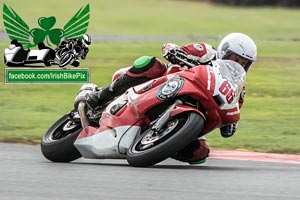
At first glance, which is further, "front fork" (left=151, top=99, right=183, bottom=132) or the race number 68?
the race number 68

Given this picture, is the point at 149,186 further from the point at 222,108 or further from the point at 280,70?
the point at 280,70

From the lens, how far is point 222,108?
25.5 feet

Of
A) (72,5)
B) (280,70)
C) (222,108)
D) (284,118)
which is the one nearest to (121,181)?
(222,108)

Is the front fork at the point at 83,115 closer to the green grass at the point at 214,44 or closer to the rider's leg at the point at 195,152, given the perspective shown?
the rider's leg at the point at 195,152

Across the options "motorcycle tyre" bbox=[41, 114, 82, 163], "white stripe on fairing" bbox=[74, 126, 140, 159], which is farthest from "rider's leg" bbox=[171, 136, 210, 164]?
"motorcycle tyre" bbox=[41, 114, 82, 163]

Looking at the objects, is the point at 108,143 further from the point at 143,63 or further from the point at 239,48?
the point at 239,48

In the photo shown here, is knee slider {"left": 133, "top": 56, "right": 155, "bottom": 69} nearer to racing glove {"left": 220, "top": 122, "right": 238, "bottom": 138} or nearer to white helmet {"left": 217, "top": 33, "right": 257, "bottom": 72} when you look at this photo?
white helmet {"left": 217, "top": 33, "right": 257, "bottom": 72}

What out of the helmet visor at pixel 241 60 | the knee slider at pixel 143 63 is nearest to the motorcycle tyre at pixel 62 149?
the knee slider at pixel 143 63

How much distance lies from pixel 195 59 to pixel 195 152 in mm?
868

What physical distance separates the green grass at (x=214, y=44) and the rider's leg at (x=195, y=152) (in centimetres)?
187

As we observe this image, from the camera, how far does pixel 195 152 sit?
8.13 metres

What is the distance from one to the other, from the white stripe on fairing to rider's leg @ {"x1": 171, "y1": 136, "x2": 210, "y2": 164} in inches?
21.9

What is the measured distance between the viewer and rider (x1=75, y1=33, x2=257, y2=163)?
26.1ft

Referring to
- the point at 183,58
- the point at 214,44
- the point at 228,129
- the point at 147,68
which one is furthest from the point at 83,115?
the point at 214,44
